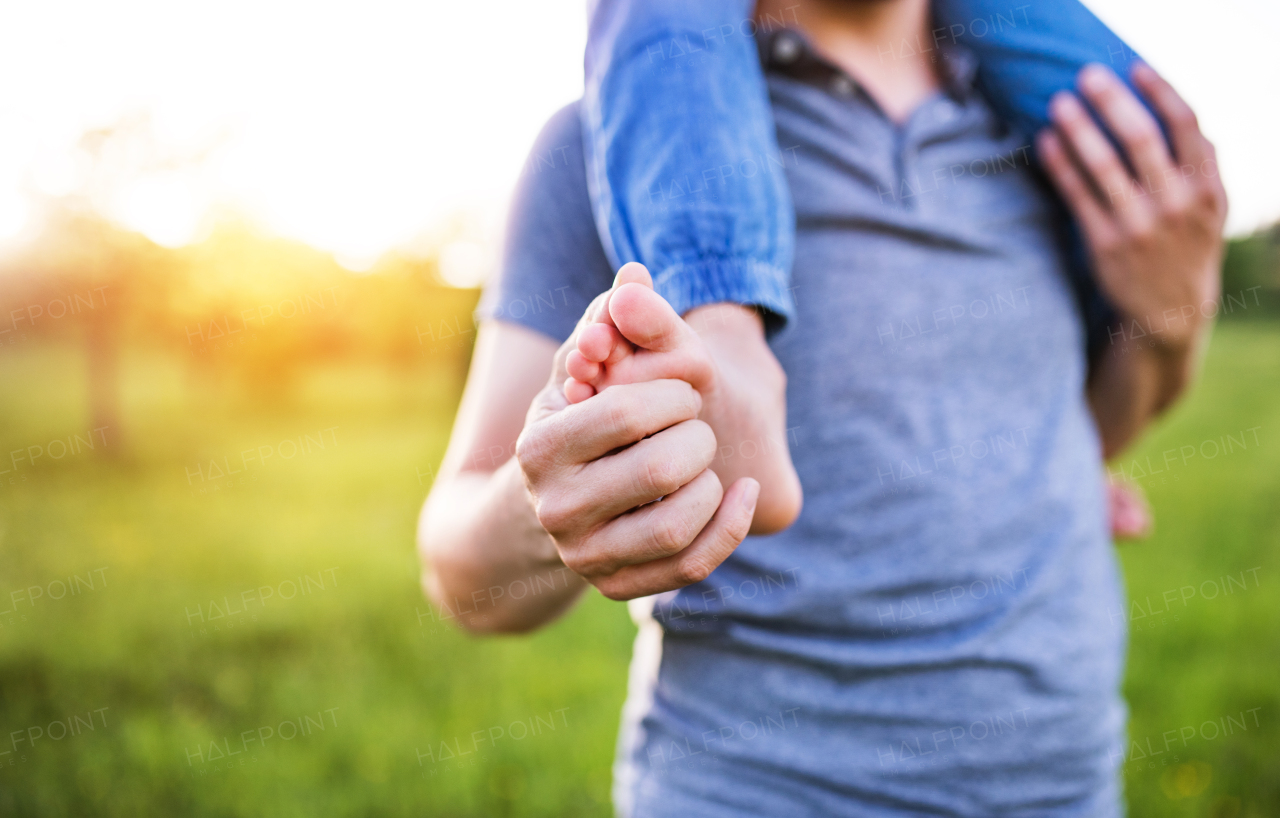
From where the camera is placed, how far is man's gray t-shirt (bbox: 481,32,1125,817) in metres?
0.95

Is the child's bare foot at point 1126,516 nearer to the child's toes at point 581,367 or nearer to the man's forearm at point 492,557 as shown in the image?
the man's forearm at point 492,557

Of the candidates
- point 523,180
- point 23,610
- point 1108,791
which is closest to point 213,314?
point 23,610

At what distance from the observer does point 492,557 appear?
85 centimetres

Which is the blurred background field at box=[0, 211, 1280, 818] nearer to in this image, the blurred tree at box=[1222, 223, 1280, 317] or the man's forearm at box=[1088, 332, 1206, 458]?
the man's forearm at box=[1088, 332, 1206, 458]

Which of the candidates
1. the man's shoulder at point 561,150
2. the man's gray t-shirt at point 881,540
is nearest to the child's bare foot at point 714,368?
the man's gray t-shirt at point 881,540

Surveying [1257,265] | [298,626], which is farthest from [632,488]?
[1257,265]

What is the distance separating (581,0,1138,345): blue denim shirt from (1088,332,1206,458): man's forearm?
0.78m

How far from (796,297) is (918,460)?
0.93 feet

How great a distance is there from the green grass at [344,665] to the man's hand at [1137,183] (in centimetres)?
226

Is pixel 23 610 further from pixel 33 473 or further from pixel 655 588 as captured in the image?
pixel 655 588

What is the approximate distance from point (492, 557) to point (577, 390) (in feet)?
1.02

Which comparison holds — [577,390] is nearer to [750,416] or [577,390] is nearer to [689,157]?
[750,416]

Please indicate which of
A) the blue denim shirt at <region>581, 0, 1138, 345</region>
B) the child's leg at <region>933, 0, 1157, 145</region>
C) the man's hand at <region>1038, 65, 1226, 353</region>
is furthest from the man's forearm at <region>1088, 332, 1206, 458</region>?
the blue denim shirt at <region>581, 0, 1138, 345</region>

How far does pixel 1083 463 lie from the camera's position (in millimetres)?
1126
